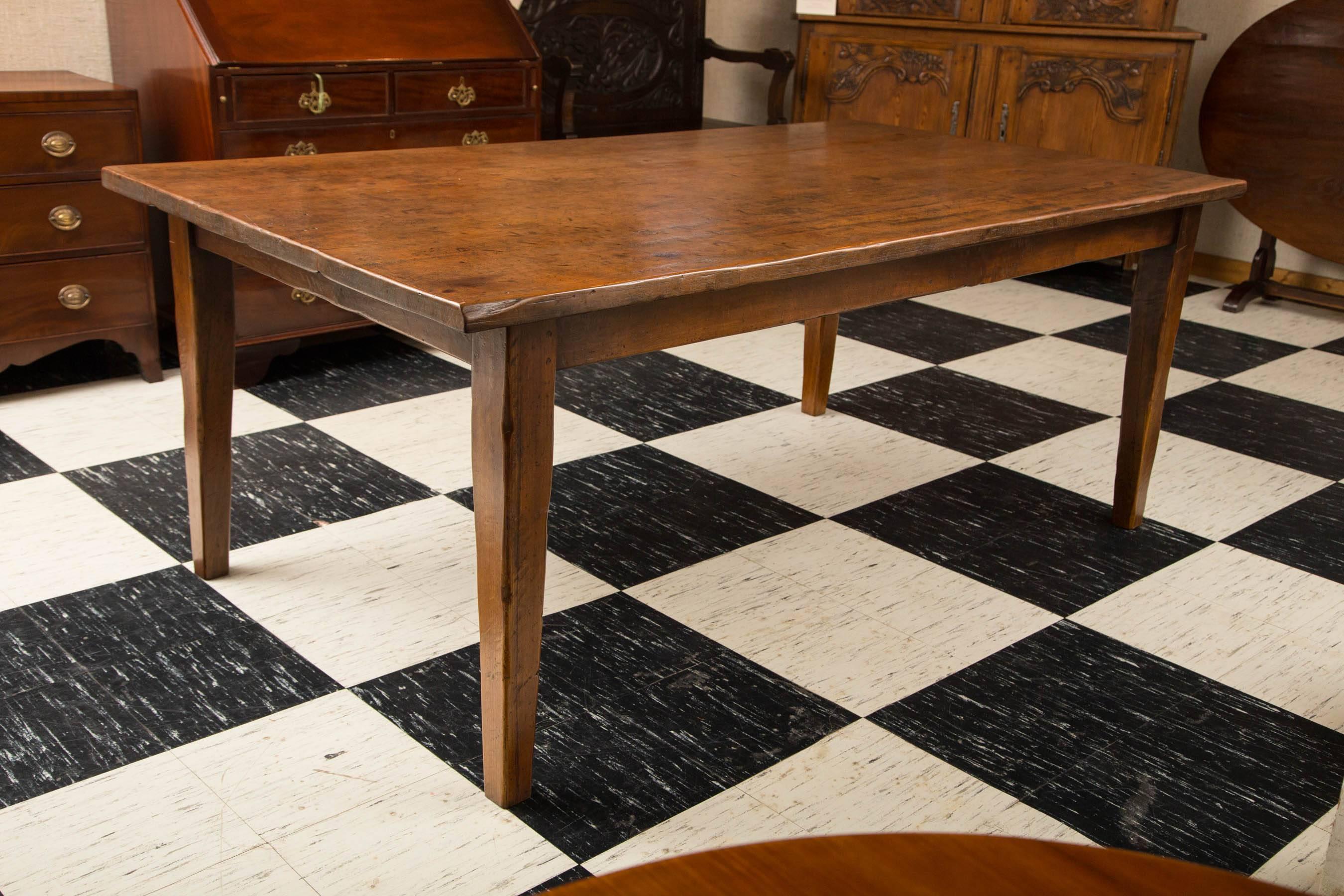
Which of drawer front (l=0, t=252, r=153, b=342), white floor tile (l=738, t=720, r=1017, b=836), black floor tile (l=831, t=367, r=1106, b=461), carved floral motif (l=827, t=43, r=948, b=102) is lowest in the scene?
white floor tile (l=738, t=720, r=1017, b=836)

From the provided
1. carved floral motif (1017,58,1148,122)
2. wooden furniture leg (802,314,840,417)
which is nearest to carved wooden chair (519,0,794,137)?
carved floral motif (1017,58,1148,122)

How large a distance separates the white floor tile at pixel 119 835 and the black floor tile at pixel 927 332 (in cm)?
224

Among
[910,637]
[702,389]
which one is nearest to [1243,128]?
[702,389]

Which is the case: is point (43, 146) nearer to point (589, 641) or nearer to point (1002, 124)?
point (589, 641)

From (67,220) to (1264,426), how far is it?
272cm

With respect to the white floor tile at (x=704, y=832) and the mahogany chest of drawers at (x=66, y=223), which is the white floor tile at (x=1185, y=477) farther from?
the mahogany chest of drawers at (x=66, y=223)

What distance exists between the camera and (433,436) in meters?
2.48

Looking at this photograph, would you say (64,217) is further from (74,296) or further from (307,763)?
(307,763)

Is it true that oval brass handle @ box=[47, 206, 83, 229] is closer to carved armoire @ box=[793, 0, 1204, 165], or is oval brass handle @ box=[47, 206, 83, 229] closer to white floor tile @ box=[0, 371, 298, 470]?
white floor tile @ box=[0, 371, 298, 470]

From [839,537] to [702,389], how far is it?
0.83 meters

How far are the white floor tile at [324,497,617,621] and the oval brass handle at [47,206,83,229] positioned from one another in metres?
1.07

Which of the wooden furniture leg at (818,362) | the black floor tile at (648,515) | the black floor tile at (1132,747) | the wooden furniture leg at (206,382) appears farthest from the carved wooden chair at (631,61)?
the black floor tile at (1132,747)

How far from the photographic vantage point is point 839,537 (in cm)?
210

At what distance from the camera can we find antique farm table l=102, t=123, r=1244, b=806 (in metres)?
1.22
